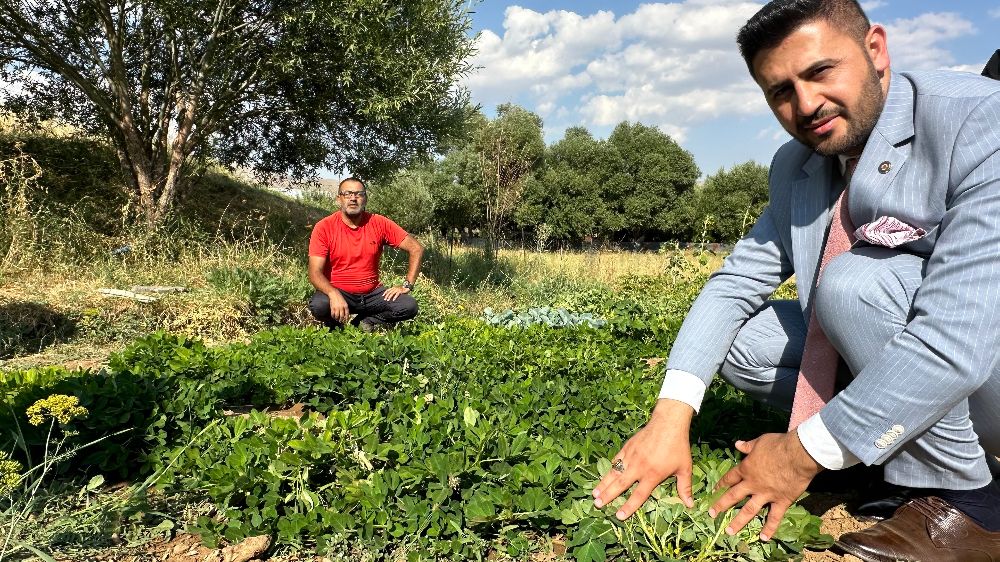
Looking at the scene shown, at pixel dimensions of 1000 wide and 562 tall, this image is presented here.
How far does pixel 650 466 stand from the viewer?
1.70 meters

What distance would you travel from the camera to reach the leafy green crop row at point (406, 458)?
1896mm

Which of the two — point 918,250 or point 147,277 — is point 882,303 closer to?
point 918,250

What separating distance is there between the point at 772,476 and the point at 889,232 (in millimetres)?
821

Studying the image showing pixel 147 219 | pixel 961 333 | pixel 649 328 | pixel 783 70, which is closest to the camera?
pixel 961 333

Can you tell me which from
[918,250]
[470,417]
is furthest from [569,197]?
[918,250]

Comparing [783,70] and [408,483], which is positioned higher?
[783,70]

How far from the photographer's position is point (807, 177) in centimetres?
215

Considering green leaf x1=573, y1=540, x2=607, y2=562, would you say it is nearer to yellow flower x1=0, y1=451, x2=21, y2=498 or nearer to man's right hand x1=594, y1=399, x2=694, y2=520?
man's right hand x1=594, y1=399, x2=694, y2=520

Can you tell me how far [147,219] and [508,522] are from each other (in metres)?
8.71

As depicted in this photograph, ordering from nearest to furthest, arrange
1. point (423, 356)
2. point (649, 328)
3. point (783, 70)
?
1. point (783, 70)
2. point (423, 356)
3. point (649, 328)

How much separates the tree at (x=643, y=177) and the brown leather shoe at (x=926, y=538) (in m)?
37.6

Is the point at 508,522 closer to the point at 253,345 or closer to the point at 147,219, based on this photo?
the point at 253,345

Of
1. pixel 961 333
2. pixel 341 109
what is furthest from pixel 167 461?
pixel 341 109

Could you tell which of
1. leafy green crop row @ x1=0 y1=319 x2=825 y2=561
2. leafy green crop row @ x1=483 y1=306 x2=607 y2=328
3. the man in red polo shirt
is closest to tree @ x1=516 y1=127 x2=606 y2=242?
leafy green crop row @ x1=483 y1=306 x2=607 y2=328
